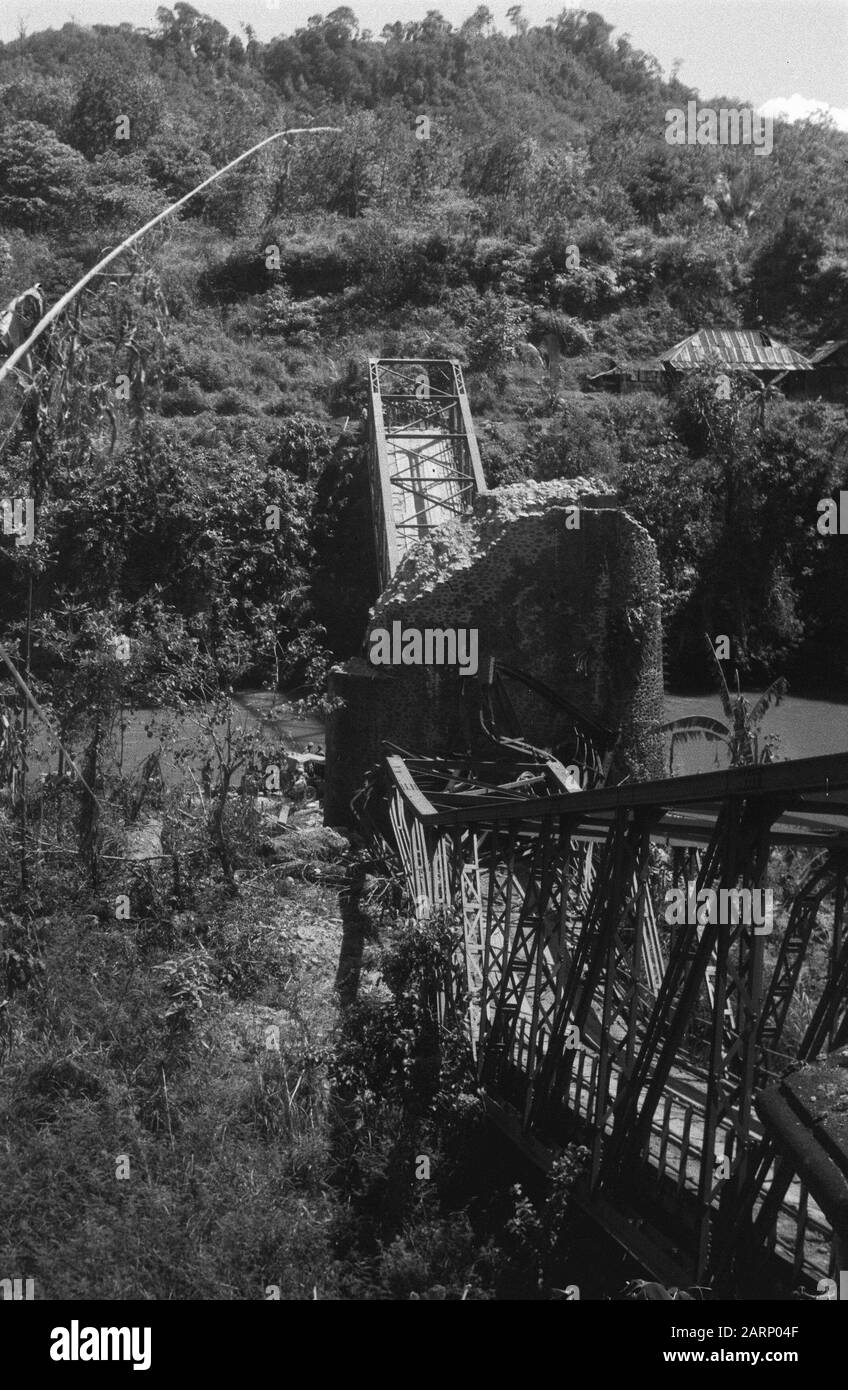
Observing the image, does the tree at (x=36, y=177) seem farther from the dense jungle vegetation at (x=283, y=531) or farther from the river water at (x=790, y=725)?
the river water at (x=790, y=725)

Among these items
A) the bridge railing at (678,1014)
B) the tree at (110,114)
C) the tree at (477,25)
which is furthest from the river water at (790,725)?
the tree at (477,25)

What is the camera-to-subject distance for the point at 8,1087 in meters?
7.37

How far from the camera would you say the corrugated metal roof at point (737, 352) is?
3251cm

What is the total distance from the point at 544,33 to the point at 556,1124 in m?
87.7

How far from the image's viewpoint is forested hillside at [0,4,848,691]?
22.8 meters

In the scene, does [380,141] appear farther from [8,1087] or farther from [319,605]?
[8,1087]

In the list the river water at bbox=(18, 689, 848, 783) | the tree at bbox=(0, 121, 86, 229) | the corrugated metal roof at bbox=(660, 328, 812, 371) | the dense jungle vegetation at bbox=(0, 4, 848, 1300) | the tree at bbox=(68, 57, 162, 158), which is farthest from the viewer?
the tree at bbox=(68, 57, 162, 158)

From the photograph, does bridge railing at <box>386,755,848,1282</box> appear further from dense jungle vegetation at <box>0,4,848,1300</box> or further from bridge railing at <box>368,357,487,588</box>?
bridge railing at <box>368,357,487,588</box>

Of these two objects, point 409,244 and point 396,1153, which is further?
point 409,244

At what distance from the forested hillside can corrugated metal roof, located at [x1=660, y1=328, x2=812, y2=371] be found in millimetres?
1176

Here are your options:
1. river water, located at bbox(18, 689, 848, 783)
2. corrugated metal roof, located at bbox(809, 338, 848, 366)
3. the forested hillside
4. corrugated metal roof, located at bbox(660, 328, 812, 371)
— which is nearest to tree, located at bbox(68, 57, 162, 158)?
the forested hillside

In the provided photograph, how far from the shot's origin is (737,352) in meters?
33.8

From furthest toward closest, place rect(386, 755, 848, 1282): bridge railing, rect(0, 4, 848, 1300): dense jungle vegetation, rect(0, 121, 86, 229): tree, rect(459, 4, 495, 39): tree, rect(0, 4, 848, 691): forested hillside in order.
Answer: rect(459, 4, 495, 39): tree, rect(0, 121, 86, 229): tree, rect(0, 4, 848, 691): forested hillside, rect(0, 4, 848, 1300): dense jungle vegetation, rect(386, 755, 848, 1282): bridge railing

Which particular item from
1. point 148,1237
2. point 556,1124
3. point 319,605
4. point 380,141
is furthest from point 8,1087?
point 380,141
